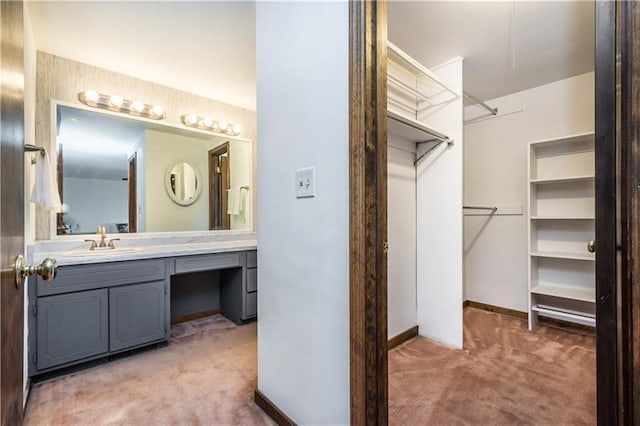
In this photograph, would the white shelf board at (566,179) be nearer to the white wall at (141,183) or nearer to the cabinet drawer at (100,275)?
the cabinet drawer at (100,275)

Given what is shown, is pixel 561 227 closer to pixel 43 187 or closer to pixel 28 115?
→ pixel 43 187

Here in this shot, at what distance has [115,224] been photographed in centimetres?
252

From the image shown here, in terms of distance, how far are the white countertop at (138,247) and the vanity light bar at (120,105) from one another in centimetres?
108

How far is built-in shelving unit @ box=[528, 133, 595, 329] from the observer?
2479 mm

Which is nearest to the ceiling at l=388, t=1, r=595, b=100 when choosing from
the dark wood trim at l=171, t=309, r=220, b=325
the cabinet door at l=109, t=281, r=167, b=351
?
the cabinet door at l=109, t=281, r=167, b=351

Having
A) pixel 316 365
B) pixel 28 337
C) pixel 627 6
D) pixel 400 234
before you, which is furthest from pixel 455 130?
pixel 28 337

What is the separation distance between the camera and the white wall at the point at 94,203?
232 cm

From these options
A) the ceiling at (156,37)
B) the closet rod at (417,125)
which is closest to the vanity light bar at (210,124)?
the ceiling at (156,37)

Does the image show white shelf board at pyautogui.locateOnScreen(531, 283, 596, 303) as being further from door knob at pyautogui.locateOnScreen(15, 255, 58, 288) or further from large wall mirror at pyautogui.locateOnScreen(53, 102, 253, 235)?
door knob at pyautogui.locateOnScreen(15, 255, 58, 288)

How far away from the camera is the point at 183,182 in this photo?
292 centimetres

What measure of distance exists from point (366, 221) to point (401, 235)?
143cm

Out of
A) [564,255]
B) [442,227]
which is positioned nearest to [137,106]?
[442,227]

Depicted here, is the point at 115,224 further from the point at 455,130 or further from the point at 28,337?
the point at 455,130

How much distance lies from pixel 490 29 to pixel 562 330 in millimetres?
2517
